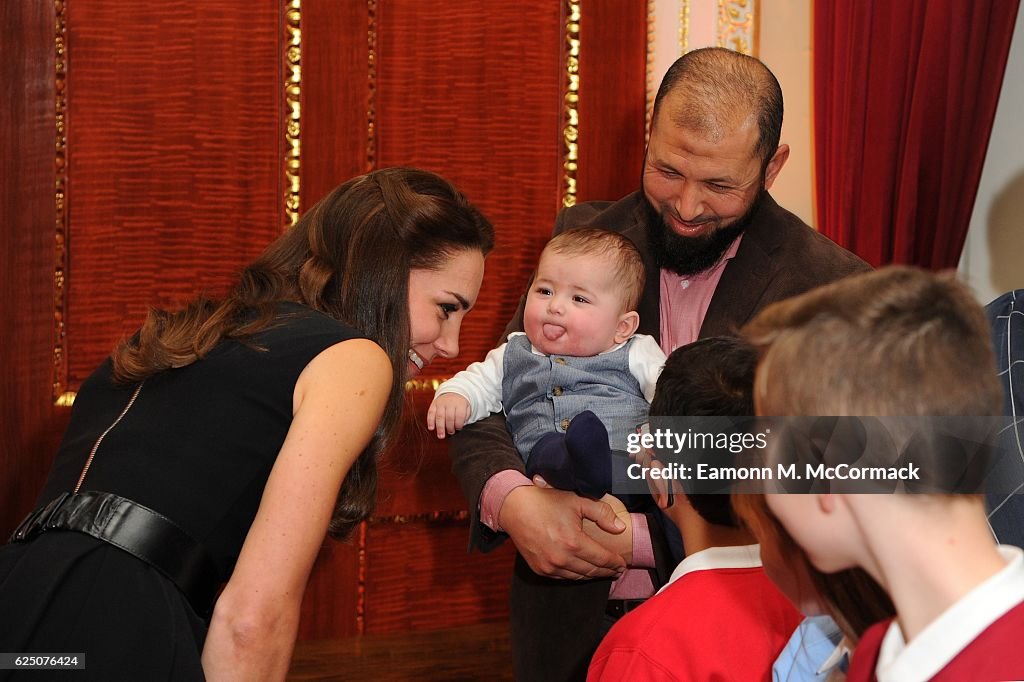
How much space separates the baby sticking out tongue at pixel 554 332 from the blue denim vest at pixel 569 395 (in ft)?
0.17

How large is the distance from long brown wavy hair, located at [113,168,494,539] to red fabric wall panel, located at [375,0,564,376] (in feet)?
5.39

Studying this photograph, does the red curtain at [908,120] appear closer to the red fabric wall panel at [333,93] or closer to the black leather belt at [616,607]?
the black leather belt at [616,607]

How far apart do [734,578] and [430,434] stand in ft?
7.20

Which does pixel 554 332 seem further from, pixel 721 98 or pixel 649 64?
pixel 649 64

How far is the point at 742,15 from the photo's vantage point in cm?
329

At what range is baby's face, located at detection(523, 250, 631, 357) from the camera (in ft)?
7.41

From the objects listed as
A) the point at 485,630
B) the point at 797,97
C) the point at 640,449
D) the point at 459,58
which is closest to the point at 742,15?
the point at 797,97

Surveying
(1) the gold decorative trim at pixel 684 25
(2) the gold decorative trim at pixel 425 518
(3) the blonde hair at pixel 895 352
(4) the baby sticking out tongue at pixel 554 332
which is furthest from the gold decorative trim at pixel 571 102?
(3) the blonde hair at pixel 895 352

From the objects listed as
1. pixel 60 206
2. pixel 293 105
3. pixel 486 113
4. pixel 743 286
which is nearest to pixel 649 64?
pixel 486 113

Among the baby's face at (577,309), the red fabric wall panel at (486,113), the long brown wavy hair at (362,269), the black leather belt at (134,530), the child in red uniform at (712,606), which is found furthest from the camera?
the red fabric wall panel at (486,113)

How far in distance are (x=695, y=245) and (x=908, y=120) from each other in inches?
34.1

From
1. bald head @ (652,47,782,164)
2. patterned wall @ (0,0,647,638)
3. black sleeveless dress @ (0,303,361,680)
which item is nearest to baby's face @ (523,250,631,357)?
bald head @ (652,47,782,164)

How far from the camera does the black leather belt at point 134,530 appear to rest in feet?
4.62

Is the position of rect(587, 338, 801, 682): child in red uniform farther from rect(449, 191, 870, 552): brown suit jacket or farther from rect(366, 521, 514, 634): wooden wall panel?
rect(366, 521, 514, 634): wooden wall panel
